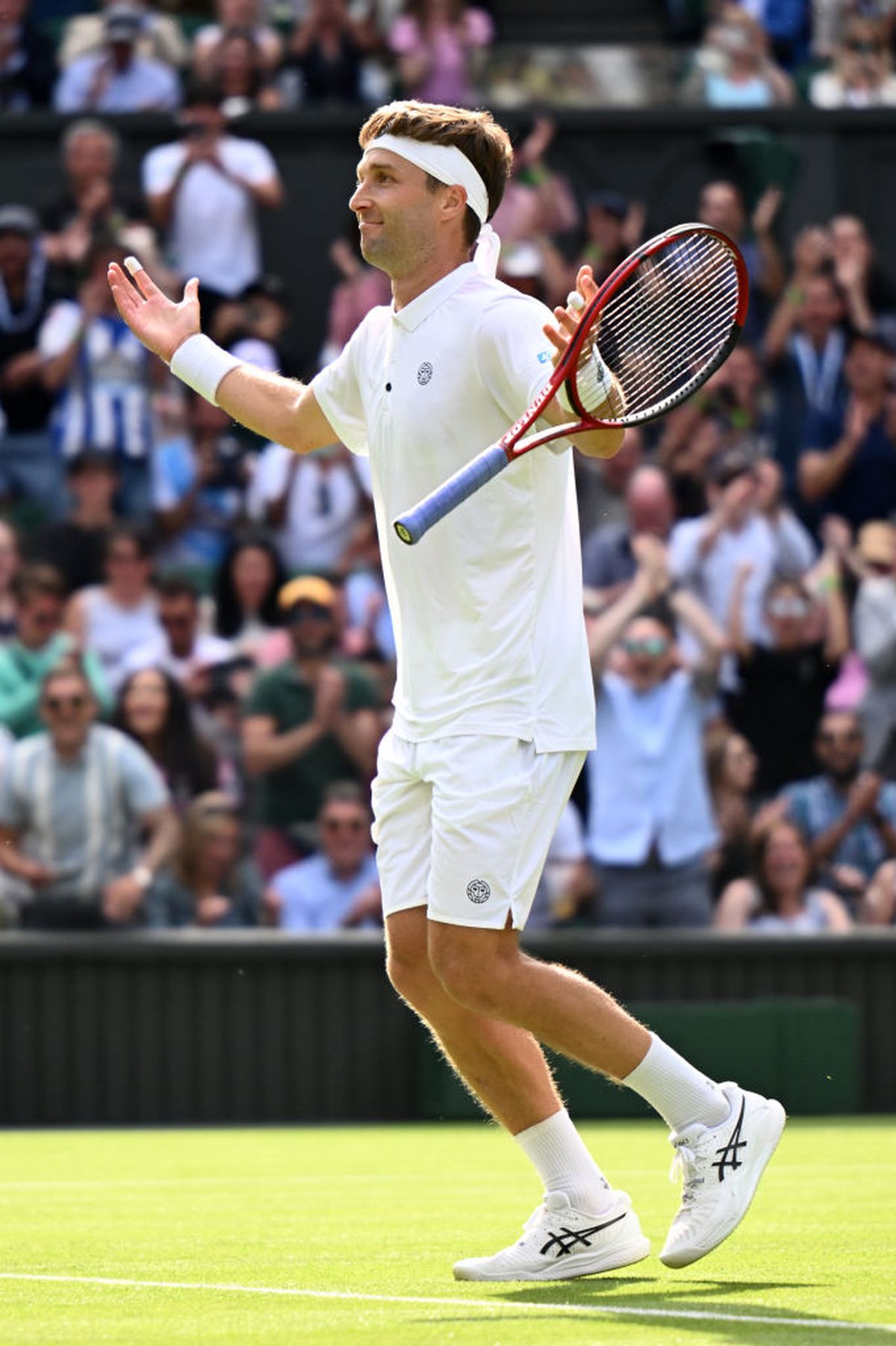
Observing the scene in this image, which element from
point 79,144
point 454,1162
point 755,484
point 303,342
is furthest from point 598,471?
point 454,1162

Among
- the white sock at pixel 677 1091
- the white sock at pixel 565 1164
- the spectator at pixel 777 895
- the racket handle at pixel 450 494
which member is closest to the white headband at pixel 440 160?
the racket handle at pixel 450 494

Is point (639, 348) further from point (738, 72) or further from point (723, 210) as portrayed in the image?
point (738, 72)

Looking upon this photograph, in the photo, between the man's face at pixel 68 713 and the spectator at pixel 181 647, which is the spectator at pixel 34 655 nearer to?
the man's face at pixel 68 713

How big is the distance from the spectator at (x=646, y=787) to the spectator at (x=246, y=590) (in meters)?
1.49

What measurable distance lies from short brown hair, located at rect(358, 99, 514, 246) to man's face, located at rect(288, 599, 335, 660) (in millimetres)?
6181

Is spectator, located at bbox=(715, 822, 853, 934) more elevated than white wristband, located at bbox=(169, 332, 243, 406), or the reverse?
white wristband, located at bbox=(169, 332, 243, 406)

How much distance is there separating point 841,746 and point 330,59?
15.4ft

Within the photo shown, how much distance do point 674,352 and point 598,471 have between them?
7.08 m

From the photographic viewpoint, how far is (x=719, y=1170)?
4.80 metres

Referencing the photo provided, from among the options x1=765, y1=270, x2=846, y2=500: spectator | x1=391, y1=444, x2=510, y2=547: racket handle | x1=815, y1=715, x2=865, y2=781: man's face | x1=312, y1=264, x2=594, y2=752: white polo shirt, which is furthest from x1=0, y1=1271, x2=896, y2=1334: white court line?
x1=765, y1=270, x2=846, y2=500: spectator

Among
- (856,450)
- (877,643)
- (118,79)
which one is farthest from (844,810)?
(118,79)

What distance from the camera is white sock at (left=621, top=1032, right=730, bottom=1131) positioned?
4836 mm

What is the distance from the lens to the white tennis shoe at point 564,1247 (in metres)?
4.80

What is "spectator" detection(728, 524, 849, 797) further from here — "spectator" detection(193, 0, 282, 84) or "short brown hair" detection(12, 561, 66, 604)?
"spectator" detection(193, 0, 282, 84)
